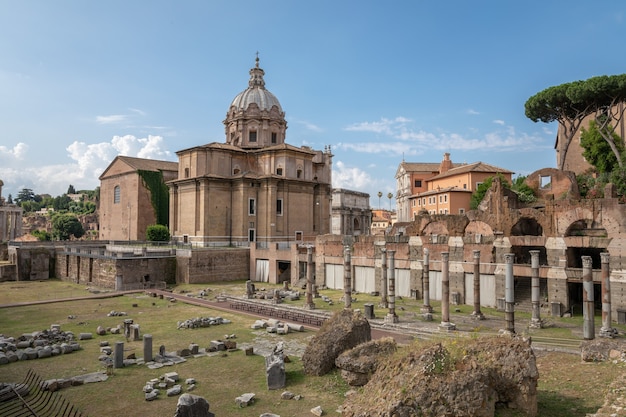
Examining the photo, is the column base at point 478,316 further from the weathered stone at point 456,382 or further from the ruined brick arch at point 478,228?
the weathered stone at point 456,382

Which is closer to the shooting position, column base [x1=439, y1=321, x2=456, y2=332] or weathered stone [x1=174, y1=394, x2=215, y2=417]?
weathered stone [x1=174, y1=394, x2=215, y2=417]

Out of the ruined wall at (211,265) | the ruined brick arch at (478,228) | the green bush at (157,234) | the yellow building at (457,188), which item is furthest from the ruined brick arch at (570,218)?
the green bush at (157,234)

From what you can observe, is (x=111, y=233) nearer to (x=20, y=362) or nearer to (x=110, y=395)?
(x=20, y=362)

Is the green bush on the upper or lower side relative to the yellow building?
lower

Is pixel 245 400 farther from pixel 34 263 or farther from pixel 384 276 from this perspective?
pixel 34 263

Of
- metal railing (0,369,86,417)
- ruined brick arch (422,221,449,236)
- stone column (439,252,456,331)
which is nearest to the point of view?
metal railing (0,369,86,417)

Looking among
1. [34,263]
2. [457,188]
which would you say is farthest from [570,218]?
[34,263]

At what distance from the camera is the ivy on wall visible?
5419 cm

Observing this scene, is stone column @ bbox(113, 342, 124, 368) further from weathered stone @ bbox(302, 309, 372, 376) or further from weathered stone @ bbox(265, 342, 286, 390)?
weathered stone @ bbox(302, 309, 372, 376)

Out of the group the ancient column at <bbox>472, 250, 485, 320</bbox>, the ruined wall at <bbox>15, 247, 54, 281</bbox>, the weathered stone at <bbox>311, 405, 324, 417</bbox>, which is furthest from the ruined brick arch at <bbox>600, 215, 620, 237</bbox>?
the ruined wall at <bbox>15, 247, 54, 281</bbox>

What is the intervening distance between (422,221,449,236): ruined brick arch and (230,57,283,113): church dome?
1087 inches

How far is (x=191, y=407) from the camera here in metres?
9.88

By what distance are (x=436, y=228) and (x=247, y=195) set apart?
20517 mm

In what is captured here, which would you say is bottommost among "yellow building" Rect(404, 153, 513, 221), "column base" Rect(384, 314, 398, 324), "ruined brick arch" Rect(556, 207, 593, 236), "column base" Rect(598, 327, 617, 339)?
"column base" Rect(384, 314, 398, 324)
